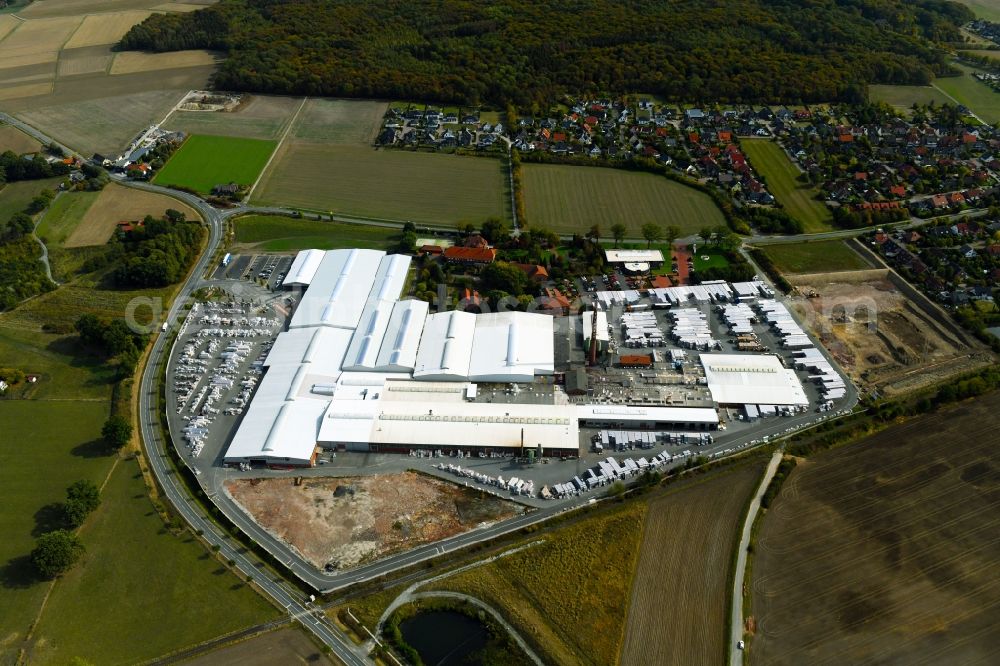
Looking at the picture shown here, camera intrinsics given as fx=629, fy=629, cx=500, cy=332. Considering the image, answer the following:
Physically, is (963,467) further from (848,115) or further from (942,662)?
(848,115)

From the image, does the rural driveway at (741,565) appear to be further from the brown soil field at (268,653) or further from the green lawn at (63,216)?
the green lawn at (63,216)

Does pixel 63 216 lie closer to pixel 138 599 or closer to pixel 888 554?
pixel 138 599

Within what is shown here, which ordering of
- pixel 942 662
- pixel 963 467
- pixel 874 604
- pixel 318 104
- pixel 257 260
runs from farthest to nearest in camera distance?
1. pixel 318 104
2. pixel 257 260
3. pixel 963 467
4. pixel 874 604
5. pixel 942 662

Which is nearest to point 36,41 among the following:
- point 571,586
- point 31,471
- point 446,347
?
point 31,471

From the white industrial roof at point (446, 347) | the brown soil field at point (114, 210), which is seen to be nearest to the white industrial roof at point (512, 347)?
the white industrial roof at point (446, 347)

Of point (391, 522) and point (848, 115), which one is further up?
point (848, 115)

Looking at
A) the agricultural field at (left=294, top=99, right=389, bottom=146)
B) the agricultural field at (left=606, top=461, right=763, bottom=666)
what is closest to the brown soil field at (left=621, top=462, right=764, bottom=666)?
the agricultural field at (left=606, top=461, right=763, bottom=666)

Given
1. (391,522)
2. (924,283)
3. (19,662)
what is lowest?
(19,662)

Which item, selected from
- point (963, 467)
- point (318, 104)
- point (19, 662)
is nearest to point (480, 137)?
point (318, 104)
